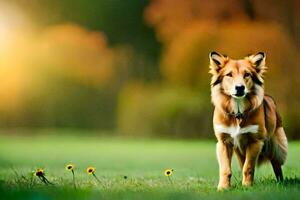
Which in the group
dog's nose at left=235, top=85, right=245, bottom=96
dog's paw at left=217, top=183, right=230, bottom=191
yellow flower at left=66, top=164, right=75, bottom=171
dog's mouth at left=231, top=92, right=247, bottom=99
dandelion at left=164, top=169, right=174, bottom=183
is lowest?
dog's paw at left=217, top=183, right=230, bottom=191

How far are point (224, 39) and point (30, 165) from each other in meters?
0.93

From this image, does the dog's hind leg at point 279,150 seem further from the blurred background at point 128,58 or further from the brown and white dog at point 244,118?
the blurred background at point 128,58

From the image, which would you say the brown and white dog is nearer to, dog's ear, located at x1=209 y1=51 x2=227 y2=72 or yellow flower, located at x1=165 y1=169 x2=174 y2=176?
dog's ear, located at x1=209 y1=51 x2=227 y2=72

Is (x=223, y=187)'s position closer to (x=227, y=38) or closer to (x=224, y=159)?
(x=224, y=159)

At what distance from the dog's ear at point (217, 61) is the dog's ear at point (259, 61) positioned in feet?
0.35

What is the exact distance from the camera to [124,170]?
3057mm

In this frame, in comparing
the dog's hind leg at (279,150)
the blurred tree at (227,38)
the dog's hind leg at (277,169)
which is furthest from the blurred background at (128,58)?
the dog's hind leg at (277,169)

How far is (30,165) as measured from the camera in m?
3.08

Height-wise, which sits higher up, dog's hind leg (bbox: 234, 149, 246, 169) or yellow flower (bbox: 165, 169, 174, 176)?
dog's hind leg (bbox: 234, 149, 246, 169)

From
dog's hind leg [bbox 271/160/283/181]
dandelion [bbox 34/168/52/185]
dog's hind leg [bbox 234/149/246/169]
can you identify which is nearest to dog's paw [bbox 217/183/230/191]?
dog's hind leg [bbox 234/149/246/169]

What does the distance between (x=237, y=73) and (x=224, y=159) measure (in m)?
0.35

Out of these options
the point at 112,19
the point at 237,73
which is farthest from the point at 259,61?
the point at 112,19

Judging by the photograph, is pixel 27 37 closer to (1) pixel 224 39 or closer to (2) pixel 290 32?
(1) pixel 224 39

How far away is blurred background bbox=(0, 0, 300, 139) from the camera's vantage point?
311 centimetres
